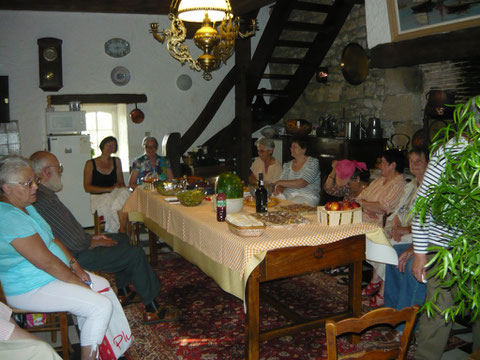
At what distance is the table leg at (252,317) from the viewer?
255cm

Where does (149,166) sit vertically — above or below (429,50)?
below

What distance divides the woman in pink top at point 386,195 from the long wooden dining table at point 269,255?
87cm

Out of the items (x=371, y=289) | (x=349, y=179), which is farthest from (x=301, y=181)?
(x=371, y=289)

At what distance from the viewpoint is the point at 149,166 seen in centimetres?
532

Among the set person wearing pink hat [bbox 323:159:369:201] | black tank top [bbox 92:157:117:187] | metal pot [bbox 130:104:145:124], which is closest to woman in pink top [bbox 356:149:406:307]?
person wearing pink hat [bbox 323:159:369:201]

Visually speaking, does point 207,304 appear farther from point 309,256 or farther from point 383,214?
point 383,214

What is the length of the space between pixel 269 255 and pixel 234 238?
22 cm

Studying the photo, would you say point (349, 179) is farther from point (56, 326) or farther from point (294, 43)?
point (294, 43)

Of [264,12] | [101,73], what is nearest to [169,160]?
[101,73]

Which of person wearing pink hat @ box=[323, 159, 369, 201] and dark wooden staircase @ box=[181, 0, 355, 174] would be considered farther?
dark wooden staircase @ box=[181, 0, 355, 174]

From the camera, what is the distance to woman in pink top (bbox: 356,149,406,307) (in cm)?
371

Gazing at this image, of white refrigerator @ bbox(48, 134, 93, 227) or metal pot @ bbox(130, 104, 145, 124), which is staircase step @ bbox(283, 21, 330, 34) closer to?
metal pot @ bbox(130, 104, 145, 124)

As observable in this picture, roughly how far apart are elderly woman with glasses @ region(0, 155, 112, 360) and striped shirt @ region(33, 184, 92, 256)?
393 mm

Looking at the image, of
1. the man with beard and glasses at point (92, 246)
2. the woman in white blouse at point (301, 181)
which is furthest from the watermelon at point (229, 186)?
the woman in white blouse at point (301, 181)
